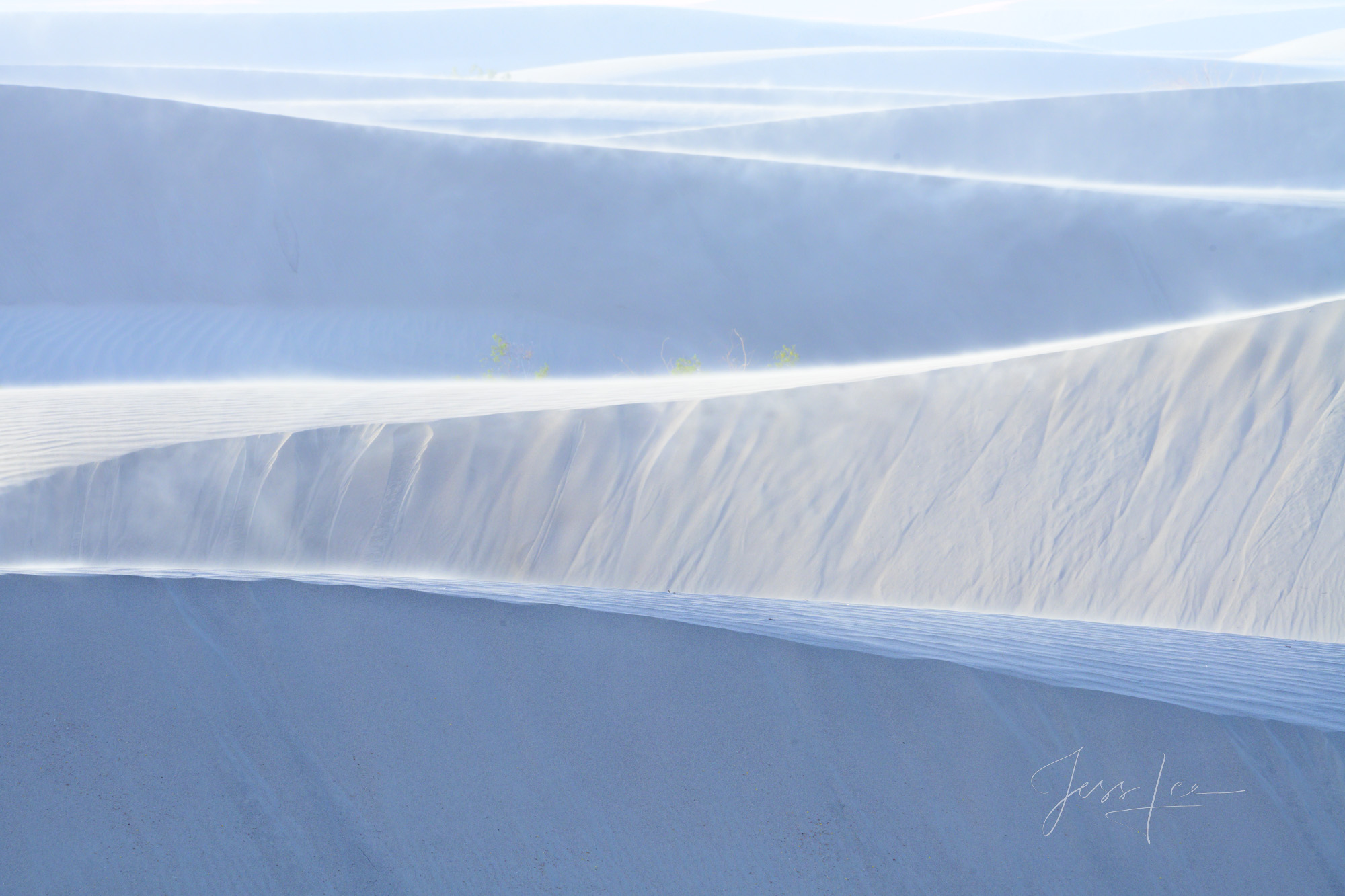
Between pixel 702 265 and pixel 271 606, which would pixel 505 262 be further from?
pixel 271 606

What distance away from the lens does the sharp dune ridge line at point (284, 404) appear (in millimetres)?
4473

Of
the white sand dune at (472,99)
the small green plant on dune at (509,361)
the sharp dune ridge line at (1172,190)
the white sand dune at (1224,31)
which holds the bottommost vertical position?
the small green plant on dune at (509,361)

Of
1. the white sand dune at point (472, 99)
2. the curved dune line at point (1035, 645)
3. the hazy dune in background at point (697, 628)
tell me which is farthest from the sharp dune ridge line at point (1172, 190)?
the curved dune line at point (1035, 645)

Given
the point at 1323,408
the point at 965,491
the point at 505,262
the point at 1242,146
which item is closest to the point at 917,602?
the point at 965,491

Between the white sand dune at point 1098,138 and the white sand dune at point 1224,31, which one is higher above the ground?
the white sand dune at point 1224,31

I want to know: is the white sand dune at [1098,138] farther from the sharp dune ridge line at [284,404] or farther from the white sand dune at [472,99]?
the sharp dune ridge line at [284,404]

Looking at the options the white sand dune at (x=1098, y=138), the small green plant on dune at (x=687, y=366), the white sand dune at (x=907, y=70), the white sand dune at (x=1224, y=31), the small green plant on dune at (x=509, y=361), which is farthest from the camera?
the white sand dune at (x=1224, y=31)

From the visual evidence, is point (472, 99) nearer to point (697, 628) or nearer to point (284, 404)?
point (284, 404)

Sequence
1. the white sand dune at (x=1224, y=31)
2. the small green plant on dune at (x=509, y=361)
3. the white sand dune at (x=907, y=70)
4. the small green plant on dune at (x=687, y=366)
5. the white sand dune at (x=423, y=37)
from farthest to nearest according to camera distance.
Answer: the white sand dune at (x=1224, y=31), the white sand dune at (x=423, y=37), the white sand dune at (x=907, y=70), the small green plant on dune at (x=509, y=361), the small green plant on dune at (x=687, y=366)

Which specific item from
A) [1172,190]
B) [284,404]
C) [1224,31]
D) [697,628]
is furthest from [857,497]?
[1224,31]

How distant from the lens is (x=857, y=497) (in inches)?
167
